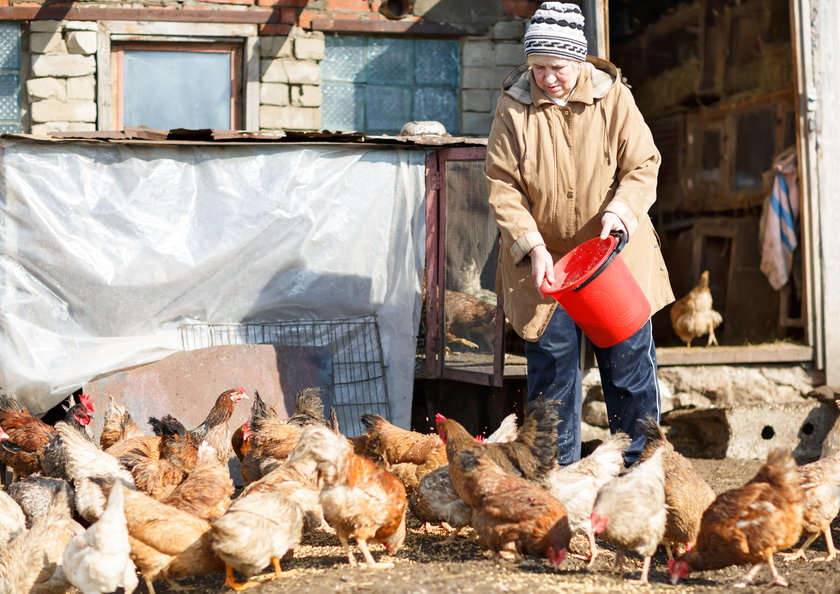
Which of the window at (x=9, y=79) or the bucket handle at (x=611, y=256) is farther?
the window at (x=9, y=79)

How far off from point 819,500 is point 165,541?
3401 millimetres

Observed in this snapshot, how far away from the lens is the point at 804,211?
28.0ft

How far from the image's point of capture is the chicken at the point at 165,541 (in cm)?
504

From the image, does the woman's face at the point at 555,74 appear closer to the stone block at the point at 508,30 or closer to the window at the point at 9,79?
the stone block at the point at 508,30

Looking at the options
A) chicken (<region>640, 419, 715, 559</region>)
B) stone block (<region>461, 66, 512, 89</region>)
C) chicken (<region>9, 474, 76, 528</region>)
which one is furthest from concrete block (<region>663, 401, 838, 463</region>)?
chicken (<region>9, 474, 76, 528</region>)

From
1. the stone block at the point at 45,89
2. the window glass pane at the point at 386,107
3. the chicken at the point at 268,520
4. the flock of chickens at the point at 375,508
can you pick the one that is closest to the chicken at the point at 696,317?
the window glass pane at the point at 386,107

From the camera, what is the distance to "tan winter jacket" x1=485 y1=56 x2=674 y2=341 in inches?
230

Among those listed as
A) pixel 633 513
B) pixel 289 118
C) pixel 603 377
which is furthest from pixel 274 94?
pixel 633 513

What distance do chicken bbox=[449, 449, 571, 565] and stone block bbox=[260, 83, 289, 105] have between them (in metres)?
5.18

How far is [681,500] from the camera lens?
17.4 ft

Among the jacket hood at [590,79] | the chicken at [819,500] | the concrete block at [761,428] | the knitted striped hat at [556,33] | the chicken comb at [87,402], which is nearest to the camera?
the chicken at [819,500]

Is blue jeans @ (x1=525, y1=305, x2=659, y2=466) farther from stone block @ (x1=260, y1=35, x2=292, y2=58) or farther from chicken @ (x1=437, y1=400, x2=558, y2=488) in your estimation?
stone block @ (x1=260, y1=35, x2=292, y2=58)

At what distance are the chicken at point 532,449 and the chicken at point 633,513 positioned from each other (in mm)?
523

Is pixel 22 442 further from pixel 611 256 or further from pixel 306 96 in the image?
pixel 306 96
